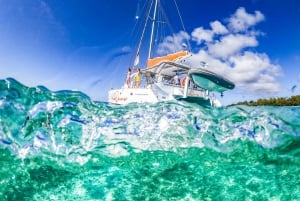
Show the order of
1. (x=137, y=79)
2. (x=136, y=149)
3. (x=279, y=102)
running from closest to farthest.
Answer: (x=136, y=149), (x=137, y=79), (x=279, y=102)

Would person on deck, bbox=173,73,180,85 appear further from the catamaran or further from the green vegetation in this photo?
the green vegetation

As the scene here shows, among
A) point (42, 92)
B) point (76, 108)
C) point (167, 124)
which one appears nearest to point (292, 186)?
point (167, 124)

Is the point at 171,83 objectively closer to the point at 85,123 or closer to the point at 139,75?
the point at 139,75

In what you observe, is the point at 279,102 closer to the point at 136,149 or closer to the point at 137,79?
the point at 137,79

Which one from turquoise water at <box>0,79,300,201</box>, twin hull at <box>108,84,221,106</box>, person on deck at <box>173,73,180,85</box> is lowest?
turquoise water at <box>0,79,300,201</box>

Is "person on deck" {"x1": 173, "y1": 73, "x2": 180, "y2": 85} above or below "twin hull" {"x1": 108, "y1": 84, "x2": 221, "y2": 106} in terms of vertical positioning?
above

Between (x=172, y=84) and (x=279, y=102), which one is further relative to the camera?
(x=279, y=102)

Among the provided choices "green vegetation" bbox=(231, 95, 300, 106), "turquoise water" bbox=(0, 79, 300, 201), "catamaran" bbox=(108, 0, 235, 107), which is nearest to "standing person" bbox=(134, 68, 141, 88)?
"catamaran" bbox=(108, 0, 235, 107)

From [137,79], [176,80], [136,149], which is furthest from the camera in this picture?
[137,79]

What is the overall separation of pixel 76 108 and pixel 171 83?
54.7 feet

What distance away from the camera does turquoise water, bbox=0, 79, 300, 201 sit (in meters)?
6.98

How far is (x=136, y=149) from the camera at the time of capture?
283 inches

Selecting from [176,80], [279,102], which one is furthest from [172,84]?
[279,102]

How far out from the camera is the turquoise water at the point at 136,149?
22.9 feet
